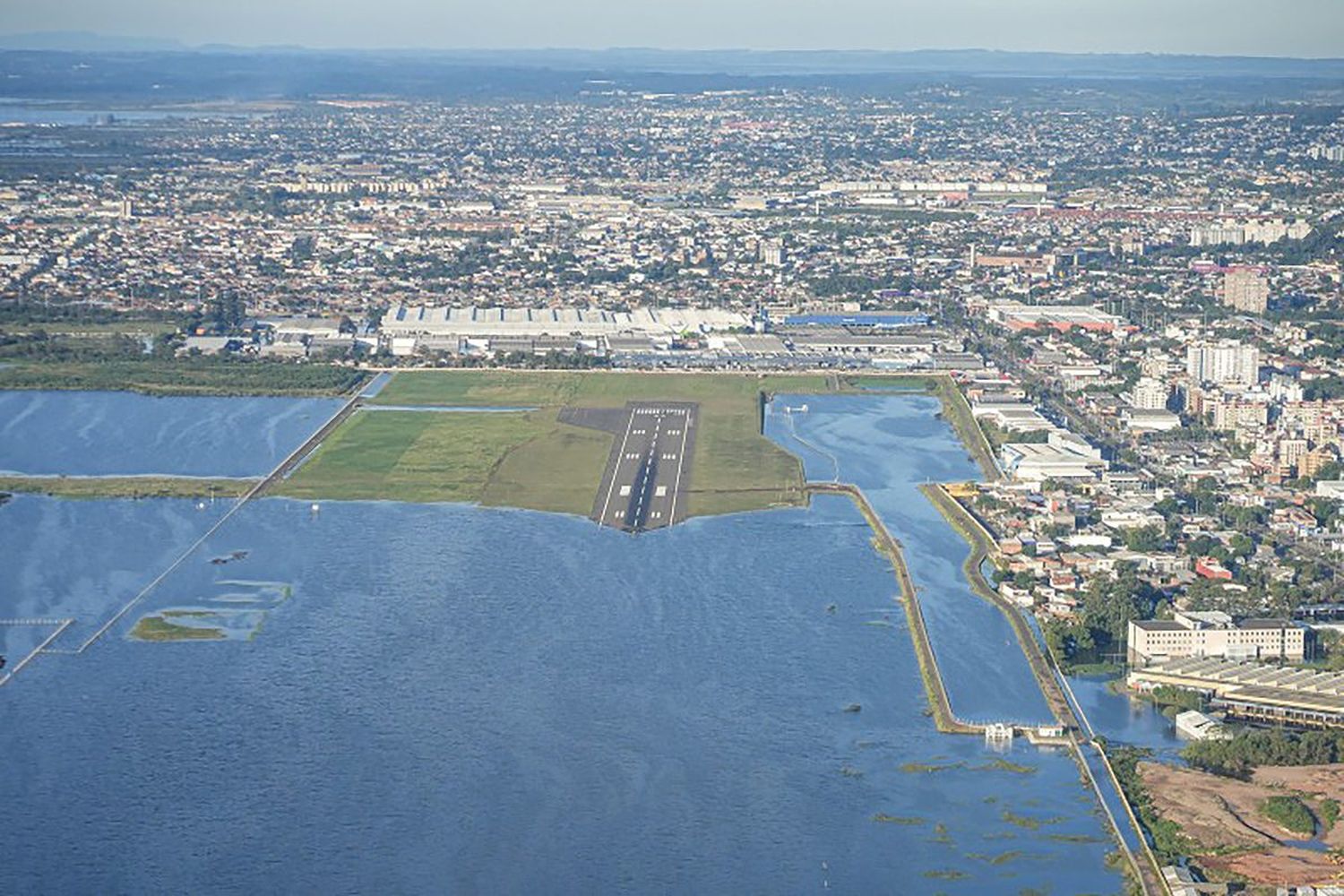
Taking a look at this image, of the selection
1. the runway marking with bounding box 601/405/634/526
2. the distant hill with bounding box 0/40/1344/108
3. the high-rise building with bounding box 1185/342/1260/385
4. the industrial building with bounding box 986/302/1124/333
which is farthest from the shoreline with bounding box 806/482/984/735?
the distant hill with bounding box 0/40/1344/108

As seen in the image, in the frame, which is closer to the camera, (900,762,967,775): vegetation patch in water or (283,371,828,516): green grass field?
(900,762,967,775): vegetation patch in water

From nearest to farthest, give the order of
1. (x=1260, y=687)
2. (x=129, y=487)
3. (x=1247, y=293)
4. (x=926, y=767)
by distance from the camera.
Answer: (x=926, y=767), (x=1260, y=687), (x=129, y=487), (x=1247, y=293)

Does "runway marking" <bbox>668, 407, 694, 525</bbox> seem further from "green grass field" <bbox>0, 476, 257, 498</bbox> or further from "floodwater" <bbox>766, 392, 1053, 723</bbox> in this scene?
"green grass field" <bbox>0, 476, 257, 498</bbox>

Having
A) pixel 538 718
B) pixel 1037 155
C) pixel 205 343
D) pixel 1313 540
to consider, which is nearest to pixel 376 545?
pixel 538 718

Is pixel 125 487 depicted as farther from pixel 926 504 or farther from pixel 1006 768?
pixel 1006 768

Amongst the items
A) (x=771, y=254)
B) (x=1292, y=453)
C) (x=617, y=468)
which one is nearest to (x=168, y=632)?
(x=617, y=468)

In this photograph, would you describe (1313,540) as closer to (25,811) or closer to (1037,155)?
(25,811)

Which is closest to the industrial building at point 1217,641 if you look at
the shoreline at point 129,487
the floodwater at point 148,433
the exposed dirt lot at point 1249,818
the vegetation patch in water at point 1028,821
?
the exposed dirt lot at point 1249,818
